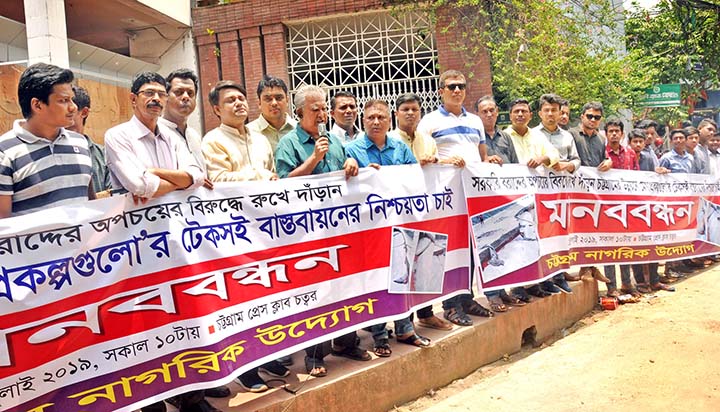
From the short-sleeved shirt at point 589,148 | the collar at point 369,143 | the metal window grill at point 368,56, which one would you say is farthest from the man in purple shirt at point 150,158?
the metal window grill at point 368,56

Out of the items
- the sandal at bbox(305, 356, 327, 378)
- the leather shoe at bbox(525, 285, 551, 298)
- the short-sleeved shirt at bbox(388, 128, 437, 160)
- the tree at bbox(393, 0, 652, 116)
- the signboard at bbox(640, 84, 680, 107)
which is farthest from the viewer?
the signboard at bbox(640, 84, 680, 107)

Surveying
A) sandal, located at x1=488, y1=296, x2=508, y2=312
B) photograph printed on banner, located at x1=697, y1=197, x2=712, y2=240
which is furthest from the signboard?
sandal, located at x1=488, y1=296, x2=508, y2=312

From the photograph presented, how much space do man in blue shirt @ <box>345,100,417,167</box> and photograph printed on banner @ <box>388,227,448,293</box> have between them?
0.49 m

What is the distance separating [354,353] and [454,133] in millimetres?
1866

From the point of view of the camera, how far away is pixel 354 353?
3.43 metres

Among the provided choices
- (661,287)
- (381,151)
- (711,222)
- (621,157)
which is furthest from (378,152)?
(711,222)

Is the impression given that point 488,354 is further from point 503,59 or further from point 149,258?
point 503,59

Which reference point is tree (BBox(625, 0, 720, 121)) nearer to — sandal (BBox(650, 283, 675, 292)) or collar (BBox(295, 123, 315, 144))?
sandal (BBox(650, 283, 675, 292))

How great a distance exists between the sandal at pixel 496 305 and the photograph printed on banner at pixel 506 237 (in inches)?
8.7

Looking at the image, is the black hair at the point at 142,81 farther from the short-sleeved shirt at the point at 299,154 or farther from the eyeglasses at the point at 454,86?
the eyeglasses at the point at 454,86

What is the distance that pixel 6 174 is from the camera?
91.0 inches

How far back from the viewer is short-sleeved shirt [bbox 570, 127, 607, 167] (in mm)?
5430

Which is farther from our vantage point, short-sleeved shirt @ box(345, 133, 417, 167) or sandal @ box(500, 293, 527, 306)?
sandal @ box(500, 293, 527, 306)

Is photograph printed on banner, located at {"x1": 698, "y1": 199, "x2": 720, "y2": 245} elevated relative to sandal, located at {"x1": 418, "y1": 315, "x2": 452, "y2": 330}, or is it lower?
elevated
